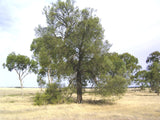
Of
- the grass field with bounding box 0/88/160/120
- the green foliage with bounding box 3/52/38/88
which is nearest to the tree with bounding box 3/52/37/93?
the green foliage with bounding box 3/52/38/88

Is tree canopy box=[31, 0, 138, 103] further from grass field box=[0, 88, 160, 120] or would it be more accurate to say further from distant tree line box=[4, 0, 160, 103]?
grass field box=[0, 88, 160, 120]

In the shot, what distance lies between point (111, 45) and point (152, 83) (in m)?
21.1

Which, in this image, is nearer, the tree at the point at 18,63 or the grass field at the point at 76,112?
the grass field at the point at 76,112

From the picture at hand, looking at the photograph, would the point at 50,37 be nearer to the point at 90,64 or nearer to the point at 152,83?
the point at 90,64

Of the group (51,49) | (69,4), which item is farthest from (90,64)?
(69,4)

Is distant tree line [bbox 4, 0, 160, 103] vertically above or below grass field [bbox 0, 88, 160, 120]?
above

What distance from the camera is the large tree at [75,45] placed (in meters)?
16.2

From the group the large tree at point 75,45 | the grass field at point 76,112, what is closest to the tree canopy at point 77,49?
the large tree at point 75,45

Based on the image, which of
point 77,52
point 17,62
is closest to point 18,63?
point 17,62

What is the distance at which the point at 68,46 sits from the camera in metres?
16.6

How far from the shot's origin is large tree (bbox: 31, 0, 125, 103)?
53.2 feet

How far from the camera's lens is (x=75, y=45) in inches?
642

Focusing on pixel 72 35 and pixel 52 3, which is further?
pixel 52 3

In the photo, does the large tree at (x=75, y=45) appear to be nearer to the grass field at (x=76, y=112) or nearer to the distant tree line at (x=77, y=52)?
the distant tree line at (x=77, y=52)
